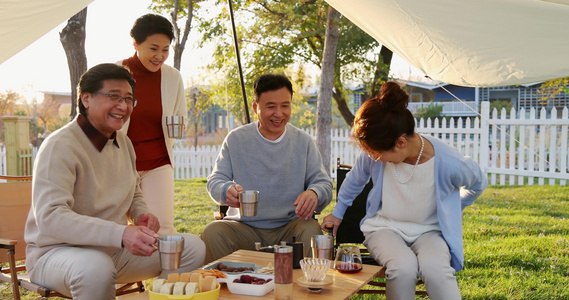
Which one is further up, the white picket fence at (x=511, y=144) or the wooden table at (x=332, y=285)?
the white picket fence at (x=511, y=144)

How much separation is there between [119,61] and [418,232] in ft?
6.82

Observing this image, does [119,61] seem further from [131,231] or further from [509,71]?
[509,71]

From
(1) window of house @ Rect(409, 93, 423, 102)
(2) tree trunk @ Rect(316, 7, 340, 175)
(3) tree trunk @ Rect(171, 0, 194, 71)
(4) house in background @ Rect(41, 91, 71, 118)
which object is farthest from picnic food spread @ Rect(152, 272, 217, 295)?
(1) window of house @ Rect(409, 93, 423, 102)

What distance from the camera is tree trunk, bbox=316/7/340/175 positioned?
898 cm

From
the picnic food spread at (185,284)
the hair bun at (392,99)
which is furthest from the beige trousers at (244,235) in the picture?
the picnic food spread at (185,284)

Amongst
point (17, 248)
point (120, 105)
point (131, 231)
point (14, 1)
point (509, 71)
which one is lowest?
point (17, 248)

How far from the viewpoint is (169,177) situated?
3.63 meters

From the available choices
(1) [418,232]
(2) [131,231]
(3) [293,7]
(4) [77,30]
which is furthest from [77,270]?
Result: (3) [293,7]

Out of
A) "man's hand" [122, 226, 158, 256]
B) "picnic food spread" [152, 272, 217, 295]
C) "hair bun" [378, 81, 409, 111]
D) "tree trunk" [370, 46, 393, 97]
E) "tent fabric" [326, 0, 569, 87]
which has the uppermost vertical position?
"tree trunk" [370, 46, 393, 97]

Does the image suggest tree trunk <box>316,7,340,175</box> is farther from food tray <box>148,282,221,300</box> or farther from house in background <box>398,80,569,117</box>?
house in background <box>398,80,569,117</box>

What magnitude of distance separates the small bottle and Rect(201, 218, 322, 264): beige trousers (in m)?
1.10

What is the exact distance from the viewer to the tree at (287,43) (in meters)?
11.0

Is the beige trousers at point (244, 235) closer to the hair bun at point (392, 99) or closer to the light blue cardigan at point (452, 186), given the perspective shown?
the light blue cardigan at point (452, 186)

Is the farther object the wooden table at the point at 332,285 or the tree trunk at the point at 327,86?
the tree trunk at the point at 327,86
